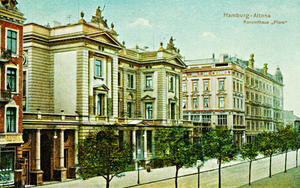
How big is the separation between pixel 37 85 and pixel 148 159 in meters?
19.6

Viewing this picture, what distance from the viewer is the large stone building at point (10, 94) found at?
36.8 meters

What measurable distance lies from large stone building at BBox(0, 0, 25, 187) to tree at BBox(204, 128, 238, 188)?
16606mm

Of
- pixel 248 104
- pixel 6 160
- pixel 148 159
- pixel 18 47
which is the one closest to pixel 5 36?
pixel 18 47

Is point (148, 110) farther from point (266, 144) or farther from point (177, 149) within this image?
point (177, 149)

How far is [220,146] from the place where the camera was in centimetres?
4047

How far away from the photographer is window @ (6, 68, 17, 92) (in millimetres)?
37681

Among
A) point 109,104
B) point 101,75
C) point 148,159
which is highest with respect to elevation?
point 101,75

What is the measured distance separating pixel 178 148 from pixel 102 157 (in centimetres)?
773

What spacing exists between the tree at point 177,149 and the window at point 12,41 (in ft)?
47.6

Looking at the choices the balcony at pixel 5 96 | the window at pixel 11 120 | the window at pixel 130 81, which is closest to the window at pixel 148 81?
the window at pixel 130 81

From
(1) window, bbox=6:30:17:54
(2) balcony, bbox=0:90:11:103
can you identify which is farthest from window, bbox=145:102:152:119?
(2) balcony, bbox=0:90:11:103

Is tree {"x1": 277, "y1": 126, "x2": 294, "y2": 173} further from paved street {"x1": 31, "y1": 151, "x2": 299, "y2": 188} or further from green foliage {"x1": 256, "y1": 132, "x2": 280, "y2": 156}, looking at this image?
paved street {"x1": 31, "y1": 151, "x2": 299, "y2": 188}

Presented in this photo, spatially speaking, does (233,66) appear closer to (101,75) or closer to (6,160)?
(101,75)

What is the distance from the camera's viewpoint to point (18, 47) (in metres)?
38.5
